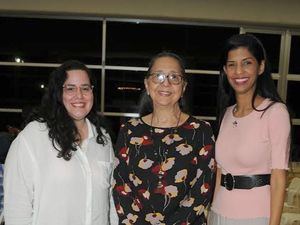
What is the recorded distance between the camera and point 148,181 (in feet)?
5.78

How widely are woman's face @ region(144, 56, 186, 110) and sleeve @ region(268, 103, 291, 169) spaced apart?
0.48 m

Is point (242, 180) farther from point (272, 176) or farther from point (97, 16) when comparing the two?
point (97, 16)

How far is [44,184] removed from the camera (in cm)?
171

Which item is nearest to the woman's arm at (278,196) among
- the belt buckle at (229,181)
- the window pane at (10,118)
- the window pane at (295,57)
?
the belt buckle at (229,181)

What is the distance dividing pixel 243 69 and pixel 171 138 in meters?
0.53

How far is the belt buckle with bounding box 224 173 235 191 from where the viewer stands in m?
1.89

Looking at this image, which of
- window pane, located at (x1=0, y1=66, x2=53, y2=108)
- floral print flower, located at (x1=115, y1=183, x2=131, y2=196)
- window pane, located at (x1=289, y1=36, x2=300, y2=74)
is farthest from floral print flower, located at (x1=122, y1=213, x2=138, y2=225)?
window pane, located at (x1=289, y1=36, x2=300, y2=74)

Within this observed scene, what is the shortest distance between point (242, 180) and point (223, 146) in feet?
0.67

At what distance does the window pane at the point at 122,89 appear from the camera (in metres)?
7.00

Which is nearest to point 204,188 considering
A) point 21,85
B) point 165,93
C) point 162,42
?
point 165,93

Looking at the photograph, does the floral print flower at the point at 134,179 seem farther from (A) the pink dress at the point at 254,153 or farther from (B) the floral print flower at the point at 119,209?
(A) the pink dress at the point at 254,153

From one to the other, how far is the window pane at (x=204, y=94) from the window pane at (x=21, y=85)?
117 inches

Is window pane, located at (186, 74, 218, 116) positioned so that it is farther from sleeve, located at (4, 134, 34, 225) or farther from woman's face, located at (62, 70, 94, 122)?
sleeve, located at (4, 134, 34, 225)

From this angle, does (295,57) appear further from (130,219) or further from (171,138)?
(130,219)
